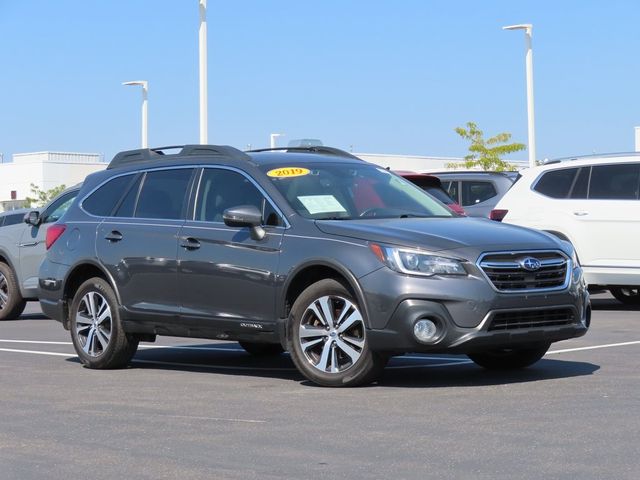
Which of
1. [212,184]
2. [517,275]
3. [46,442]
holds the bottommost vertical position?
[46,442]

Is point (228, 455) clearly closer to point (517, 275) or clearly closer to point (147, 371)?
point (517, 275)

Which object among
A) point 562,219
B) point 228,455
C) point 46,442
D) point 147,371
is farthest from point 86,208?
point 562,219

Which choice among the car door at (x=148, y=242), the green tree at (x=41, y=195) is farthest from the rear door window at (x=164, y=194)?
the green tree at (x=41, y=195)

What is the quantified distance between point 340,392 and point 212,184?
2.25 meters

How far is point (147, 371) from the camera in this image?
36.6 feet

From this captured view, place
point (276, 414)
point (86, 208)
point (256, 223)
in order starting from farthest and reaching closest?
point (86, 208) < point (256, 223) < point (276, 414)

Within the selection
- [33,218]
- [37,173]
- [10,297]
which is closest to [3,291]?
[10,297]

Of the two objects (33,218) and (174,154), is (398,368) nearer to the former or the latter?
(174,154)

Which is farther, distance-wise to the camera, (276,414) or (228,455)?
(276,414)

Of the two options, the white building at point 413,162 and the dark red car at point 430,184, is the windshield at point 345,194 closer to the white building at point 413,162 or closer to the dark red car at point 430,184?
the dark red car at point 430,184

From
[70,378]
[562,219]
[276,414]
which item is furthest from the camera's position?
[562,219]

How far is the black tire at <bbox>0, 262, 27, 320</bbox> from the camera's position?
730 inches

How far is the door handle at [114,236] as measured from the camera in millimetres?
11160

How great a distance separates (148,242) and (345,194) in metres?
1.68
